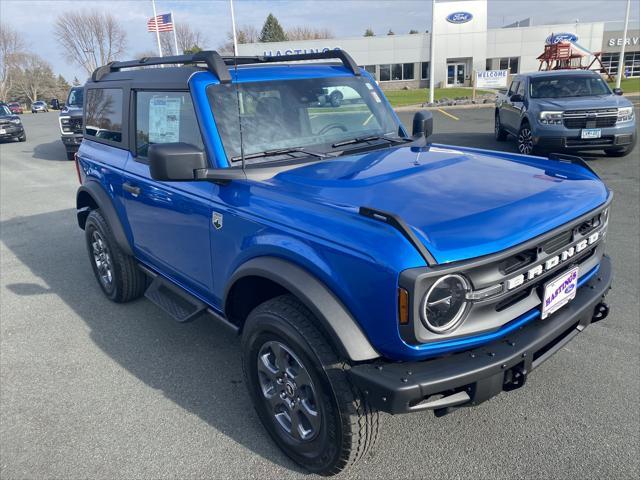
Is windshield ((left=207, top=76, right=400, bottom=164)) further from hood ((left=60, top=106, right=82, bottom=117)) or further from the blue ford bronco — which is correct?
hood ((left=60, top=106, right=82, bottom=117))

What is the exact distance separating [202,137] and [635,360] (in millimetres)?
3209

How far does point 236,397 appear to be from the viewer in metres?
3.27

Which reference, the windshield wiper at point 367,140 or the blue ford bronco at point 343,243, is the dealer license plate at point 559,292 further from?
the windshield wiper at point 367,140

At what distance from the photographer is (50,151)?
17.0 m

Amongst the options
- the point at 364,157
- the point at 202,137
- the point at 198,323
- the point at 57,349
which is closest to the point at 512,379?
the point at 364,157

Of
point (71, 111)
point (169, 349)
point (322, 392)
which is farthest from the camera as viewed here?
point (71, 111)

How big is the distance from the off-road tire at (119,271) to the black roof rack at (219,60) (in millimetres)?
1312

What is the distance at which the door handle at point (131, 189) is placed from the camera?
12.2ft

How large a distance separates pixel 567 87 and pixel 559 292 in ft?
31.3

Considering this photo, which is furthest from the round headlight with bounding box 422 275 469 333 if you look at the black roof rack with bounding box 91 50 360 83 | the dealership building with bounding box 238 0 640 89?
the dealership building with bounding box 238 0 640 89

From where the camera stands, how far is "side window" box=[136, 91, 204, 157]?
10.4 feet

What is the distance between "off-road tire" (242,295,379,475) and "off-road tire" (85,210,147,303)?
7.22 feet

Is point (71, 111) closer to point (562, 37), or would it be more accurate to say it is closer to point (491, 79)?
point (491, 79)

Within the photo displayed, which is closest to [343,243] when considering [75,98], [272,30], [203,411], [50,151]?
[203,411]
